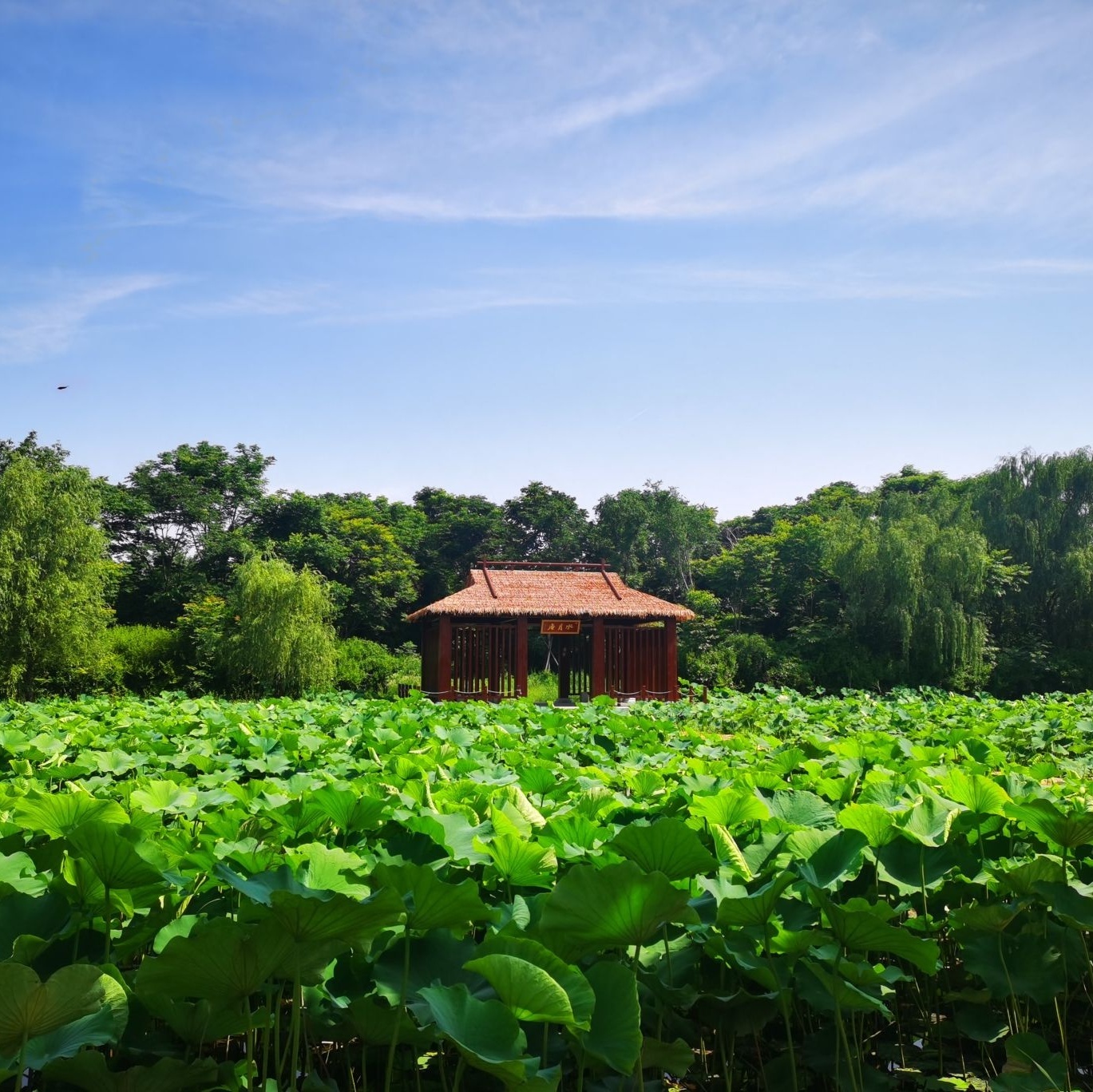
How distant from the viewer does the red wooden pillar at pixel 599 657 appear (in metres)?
19.6

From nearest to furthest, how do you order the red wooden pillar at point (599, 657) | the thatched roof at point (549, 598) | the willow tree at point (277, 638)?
the thatched roof at point (549, 598)
the red wooden pillar at point (599, 657)
the willow tree at point (277, 638)

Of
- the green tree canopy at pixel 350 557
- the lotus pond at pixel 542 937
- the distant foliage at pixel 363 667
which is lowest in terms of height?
the distant foliage at pixel 363 667

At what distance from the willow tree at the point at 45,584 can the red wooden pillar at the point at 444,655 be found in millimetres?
6938

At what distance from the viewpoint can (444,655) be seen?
19.0 m

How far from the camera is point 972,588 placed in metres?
24.8

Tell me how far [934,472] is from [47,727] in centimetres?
3684

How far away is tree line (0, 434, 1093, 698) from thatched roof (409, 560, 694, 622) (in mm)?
3641

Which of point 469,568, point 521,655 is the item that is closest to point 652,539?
point 469,568

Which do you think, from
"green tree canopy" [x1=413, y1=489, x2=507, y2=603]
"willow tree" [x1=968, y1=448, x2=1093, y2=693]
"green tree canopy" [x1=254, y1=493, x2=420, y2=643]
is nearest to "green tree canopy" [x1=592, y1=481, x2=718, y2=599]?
"green tree canopy" [x1=413, y1=489, x2=507, y2=603]

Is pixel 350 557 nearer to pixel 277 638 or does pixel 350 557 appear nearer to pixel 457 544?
pixel 457 544

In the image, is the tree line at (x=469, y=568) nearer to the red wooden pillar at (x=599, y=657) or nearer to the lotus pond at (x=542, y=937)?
the red wooden pillar at (x=599, y=657)

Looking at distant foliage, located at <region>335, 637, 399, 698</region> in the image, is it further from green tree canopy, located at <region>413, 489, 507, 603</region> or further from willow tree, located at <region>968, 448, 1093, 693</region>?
willow tree, located at <region>968, 448, 1093, 693</region>

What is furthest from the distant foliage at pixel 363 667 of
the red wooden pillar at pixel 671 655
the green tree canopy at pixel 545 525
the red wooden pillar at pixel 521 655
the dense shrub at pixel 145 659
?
the green tree canopy at pixel 545 525

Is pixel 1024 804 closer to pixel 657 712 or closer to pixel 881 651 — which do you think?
pixel 657 712
